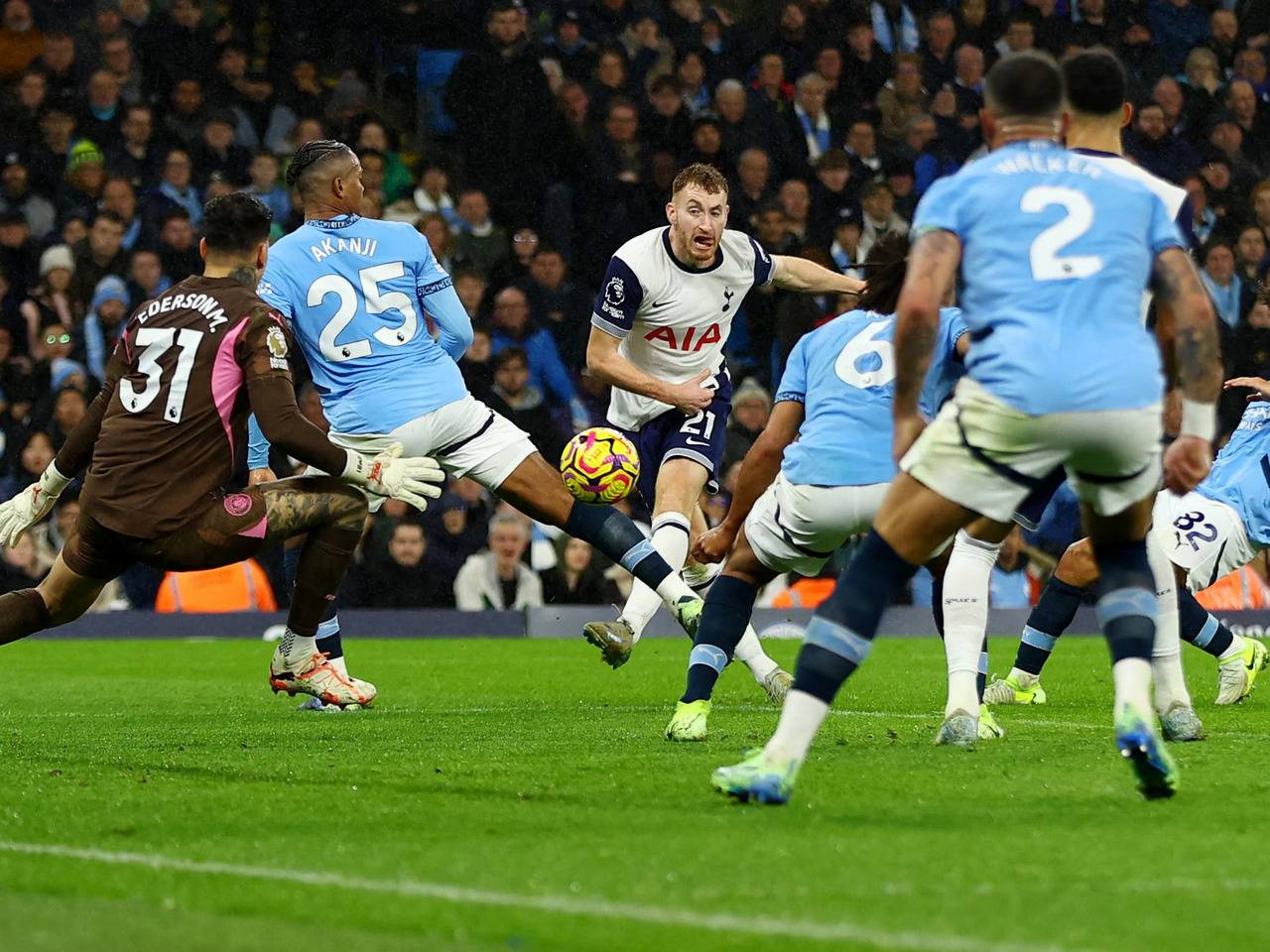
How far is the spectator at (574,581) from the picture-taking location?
53.2 feet

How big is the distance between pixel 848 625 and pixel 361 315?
13.7 ft

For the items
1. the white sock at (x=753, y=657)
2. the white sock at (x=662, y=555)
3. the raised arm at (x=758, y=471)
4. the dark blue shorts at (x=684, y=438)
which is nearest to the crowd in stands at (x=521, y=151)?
the dark blue shorts at (x=684, y=438)

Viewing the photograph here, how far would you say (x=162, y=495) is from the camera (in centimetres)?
711

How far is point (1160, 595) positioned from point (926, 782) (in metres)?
1.96

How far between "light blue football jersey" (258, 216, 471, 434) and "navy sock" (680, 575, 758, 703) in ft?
6.90

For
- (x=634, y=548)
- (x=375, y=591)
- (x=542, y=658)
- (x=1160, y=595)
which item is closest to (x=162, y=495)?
(x=634, y=548)

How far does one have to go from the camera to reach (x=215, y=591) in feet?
53.6

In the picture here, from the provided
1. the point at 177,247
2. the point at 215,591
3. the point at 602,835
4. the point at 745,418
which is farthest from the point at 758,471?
the point at 215,591

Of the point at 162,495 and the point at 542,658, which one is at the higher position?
the point at 162,495

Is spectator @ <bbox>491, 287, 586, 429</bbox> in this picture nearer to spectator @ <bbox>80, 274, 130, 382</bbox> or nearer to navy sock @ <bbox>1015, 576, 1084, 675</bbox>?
spectator @ <bbox>80, 274, 130, 382</bbox>

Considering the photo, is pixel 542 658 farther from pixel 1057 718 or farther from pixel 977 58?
pixel 977 58

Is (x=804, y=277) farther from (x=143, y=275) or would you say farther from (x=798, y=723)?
(x=143, y=275)

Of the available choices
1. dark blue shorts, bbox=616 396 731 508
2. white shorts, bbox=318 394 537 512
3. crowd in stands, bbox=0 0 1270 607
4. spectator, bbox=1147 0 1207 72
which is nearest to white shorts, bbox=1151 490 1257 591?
dark blue shorts, bbox=616 396 731 508

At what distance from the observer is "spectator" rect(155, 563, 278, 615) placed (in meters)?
16.3
